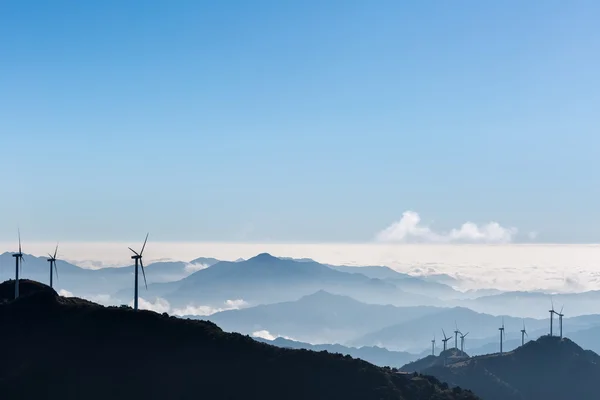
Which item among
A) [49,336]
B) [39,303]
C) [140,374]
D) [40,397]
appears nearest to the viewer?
[40,397]

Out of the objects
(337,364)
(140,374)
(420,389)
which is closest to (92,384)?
(140,374)

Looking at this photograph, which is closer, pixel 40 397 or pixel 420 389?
pixel 40 397

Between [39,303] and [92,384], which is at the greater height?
[39,303]

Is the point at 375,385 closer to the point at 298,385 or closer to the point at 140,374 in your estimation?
the point at 298,385

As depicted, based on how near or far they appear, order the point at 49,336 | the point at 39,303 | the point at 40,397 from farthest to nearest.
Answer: the point at 39,303 → the point at 49,336 → the point at 40,397

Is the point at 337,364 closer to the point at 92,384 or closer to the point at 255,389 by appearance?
the point at 255,389

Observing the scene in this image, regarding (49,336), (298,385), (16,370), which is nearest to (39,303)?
(49,336)
